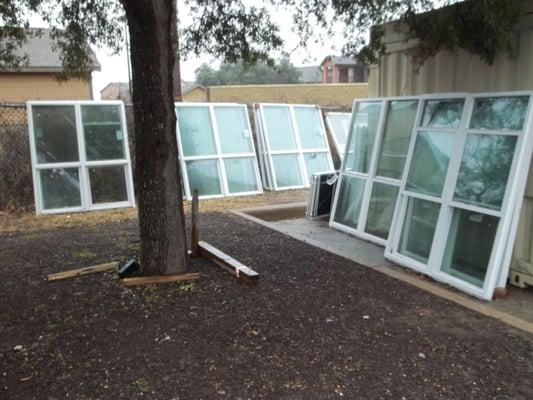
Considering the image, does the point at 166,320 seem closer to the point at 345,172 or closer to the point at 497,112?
the point at 497,112

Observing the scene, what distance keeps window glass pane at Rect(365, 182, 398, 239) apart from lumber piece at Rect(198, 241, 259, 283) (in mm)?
2099

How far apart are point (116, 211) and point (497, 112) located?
6.07 metres

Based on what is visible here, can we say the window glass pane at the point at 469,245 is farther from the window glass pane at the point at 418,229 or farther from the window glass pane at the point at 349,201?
the window glass pane at the point at 349,201

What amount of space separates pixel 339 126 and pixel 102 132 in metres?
5.37

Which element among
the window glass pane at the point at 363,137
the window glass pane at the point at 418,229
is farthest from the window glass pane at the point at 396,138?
the window glass pane at the point at 418,229

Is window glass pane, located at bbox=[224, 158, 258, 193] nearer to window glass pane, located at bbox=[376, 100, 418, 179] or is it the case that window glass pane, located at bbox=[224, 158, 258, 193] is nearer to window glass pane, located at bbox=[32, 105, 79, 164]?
window glass pane, located at bbox=[32, 105, 79, 164]

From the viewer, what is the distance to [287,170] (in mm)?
10391

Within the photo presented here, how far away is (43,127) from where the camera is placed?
8.23 metres

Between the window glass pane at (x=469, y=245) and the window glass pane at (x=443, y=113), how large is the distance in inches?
36.3

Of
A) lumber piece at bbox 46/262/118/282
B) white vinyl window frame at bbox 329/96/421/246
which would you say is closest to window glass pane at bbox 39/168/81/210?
lumber piece at bbox 46/262/118/282

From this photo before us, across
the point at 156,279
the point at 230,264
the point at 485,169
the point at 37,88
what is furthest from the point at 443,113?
the point at 37,88

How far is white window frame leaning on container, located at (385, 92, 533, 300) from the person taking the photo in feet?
13.5

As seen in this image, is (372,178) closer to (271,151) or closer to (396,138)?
(396,138)

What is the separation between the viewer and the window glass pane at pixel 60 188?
8.17m
